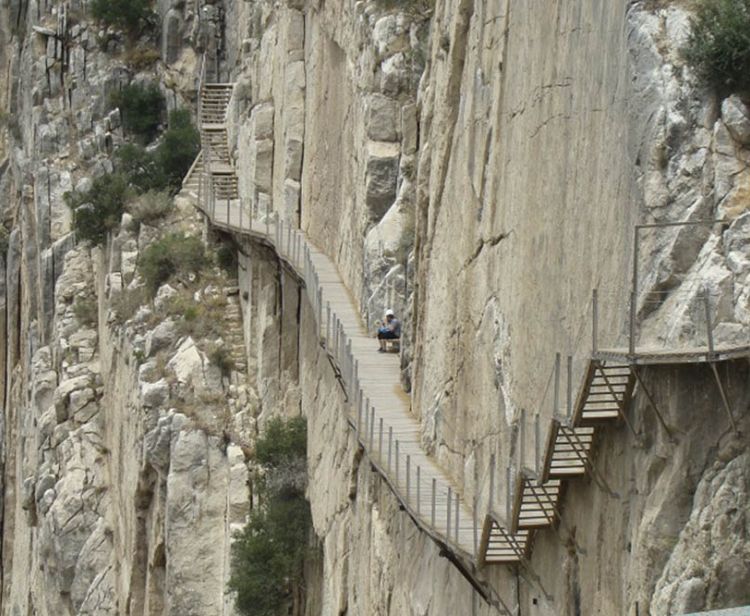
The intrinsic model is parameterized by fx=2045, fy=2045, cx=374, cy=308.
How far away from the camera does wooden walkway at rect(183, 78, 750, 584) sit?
18.9 meters

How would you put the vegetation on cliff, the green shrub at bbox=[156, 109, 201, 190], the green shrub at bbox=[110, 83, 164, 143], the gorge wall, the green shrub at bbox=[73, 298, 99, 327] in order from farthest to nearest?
the green shrub at bbox=[110, 83, 164, 143]
the green shrub at bbox=[156, 109, 201, 190]
the green shrub at bbox=[73, 298, 99, 327]
the vegetation on cliff
the gorge wall

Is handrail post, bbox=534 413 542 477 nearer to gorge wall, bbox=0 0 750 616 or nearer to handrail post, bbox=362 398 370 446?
gorge wall, bbox=0 0 750 616

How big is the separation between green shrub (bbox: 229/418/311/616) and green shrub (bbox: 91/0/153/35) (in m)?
22.2

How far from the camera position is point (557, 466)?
66.6 ft

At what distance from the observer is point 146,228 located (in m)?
54.5

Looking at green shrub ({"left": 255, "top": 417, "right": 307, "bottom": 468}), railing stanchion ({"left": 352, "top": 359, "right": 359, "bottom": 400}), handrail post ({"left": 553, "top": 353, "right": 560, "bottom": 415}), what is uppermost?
handrail post ({"left": 553, "top": 353, "right": 560, "bottom": 415})

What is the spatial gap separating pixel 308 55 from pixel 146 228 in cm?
881

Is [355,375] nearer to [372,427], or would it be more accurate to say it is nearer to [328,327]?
[372,427]

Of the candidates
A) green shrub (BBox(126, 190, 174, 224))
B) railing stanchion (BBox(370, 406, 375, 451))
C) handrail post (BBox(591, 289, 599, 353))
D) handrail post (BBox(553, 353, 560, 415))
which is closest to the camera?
handrail post (BBox(591, 289, 599, 353))

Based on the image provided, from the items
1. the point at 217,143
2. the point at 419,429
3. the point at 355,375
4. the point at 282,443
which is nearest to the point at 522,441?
the point at 419,429

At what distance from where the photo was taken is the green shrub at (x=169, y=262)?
50.9 meters

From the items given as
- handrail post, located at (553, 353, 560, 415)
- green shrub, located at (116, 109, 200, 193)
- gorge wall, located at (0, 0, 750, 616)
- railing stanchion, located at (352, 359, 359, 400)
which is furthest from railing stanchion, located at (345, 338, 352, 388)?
green shrub, located at (116, 109, 200, 193)

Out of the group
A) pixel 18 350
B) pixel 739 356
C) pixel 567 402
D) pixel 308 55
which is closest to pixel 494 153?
pixel 567 402

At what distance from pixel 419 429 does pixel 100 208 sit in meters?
27.1
